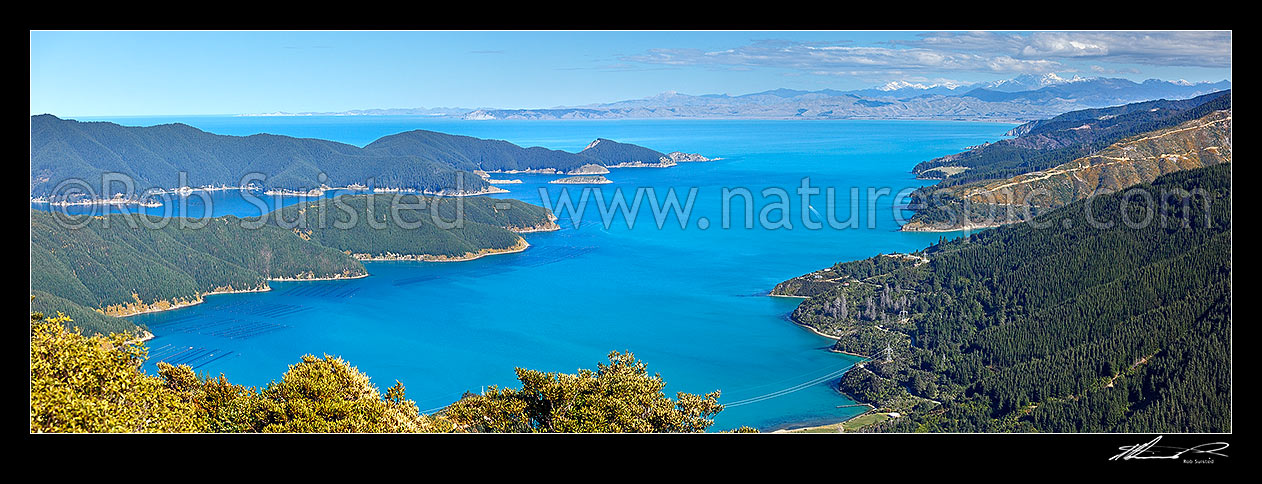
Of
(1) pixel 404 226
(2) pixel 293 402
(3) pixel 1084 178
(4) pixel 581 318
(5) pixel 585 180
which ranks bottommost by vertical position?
(4) pixel 581 318

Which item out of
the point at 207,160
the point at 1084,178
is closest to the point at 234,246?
the point at 1084,178

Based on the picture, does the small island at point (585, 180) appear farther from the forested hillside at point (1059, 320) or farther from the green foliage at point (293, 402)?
the green foliage at point (293, 402)

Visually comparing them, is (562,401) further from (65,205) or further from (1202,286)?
(65,205)

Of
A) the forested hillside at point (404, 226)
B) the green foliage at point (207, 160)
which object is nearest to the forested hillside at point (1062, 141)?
the forested hillside at point (404, 226)

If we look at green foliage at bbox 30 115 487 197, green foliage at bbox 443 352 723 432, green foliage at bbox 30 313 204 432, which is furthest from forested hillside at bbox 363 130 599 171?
green foliage at bbox 30 313 204 432

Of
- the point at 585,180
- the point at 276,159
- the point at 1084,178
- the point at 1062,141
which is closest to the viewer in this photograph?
the point at 1084,178
